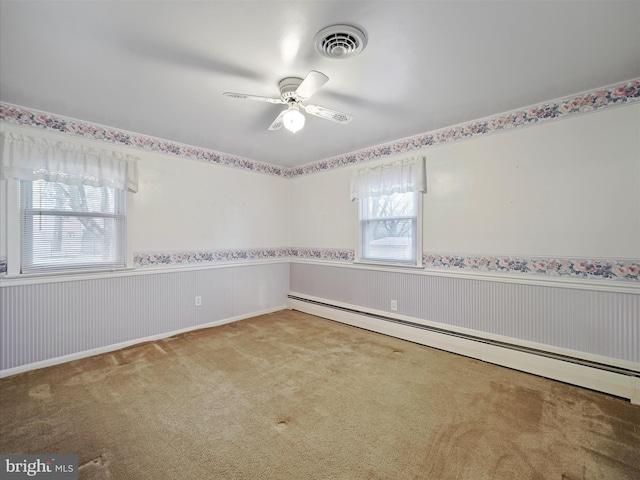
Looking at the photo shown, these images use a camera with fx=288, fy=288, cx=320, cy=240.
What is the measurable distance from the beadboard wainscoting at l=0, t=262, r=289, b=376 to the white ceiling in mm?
1696

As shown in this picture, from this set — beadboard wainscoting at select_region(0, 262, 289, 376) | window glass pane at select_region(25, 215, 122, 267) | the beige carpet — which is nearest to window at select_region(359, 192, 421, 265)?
the beige carpet

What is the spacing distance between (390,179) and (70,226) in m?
3.40

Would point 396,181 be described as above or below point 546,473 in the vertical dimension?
above

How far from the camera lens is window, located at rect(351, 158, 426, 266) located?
3.29 metres

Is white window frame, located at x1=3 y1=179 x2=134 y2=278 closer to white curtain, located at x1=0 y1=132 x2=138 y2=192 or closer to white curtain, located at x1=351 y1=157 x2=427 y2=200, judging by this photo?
white curtain, located at x1=0 y1=132 x2=138 y2=192

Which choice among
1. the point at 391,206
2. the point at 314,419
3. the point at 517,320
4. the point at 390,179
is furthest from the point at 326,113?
the point at 517,320

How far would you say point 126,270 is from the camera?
3111 millimetres

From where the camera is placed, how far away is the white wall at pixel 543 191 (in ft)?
7.22

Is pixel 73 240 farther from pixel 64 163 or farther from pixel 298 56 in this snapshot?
pixel 298 56

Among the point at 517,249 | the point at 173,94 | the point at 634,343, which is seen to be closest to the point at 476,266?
the point at 517,249

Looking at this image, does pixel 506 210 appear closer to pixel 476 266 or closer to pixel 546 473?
pixel 476 266

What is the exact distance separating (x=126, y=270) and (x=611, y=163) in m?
4.54

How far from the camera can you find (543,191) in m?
2.51

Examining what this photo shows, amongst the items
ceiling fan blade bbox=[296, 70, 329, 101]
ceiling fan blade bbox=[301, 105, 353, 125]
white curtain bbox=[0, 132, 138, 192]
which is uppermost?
ceiling fan blade bbox=[296, 70, 329, 101]
